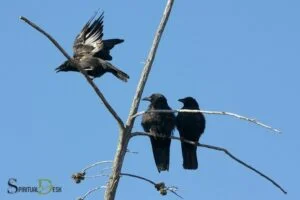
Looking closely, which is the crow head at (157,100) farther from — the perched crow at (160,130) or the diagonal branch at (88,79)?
the diagonal branch at (88,79)

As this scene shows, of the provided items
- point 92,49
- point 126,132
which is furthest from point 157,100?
point 126,132

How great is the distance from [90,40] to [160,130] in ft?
8.81

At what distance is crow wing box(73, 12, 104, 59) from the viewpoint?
40.0 ft

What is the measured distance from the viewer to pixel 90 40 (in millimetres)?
12438

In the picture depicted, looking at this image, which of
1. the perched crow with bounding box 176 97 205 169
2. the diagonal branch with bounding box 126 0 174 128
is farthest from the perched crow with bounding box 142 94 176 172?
the diagonal branch with bounding box 126 0 174 128

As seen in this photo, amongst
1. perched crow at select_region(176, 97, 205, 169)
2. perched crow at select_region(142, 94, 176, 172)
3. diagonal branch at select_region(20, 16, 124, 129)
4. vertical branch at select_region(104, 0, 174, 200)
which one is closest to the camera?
diagonal branch at select_region(20, 16, 124, 129)

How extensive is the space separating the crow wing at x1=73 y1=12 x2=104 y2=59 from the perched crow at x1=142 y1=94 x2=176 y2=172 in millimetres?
1740

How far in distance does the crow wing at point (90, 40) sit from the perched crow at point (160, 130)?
1.74 metres

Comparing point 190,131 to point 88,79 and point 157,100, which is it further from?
point 88,79

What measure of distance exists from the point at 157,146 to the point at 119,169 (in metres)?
3.48

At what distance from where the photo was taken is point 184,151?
10727 mm

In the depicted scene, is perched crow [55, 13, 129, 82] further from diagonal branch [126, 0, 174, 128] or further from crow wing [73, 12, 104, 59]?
diagonal branch [126, 0, 174, 128]

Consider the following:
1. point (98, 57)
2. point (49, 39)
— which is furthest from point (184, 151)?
point (49, 39)

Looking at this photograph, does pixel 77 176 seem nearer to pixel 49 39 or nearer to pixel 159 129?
pixel 49 39
